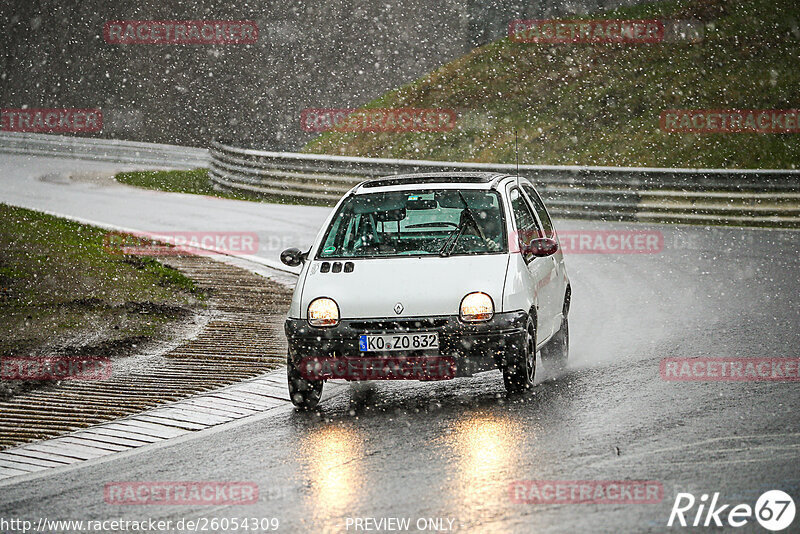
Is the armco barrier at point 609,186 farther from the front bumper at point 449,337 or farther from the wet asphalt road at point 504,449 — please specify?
the front bumper at point 449,337

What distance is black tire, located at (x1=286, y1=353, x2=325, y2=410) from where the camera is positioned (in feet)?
28.6

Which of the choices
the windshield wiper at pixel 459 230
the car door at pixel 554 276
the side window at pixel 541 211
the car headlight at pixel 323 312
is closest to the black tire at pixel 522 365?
the car door at pixel 554 276

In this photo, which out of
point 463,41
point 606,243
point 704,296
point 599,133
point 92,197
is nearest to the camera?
point 704,296

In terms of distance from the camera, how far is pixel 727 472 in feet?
21.7

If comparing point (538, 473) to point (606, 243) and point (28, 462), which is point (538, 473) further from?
point (606, 243)

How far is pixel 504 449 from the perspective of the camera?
7.34 meters

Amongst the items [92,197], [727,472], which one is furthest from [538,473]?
[92,197]

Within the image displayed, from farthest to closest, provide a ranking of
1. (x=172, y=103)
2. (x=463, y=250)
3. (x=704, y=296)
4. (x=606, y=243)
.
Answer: (x=172, y=103) < (x=606, y=243) < (x=704, y=296) < (x=463, y=250)

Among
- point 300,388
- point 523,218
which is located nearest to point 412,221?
point 523,218

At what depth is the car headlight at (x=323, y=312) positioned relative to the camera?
8633 mm

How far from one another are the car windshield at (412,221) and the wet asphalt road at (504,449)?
110 centimetres

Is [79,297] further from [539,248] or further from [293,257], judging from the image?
[539,248]

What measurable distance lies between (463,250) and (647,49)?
991 inches

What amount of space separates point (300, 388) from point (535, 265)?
209cm
